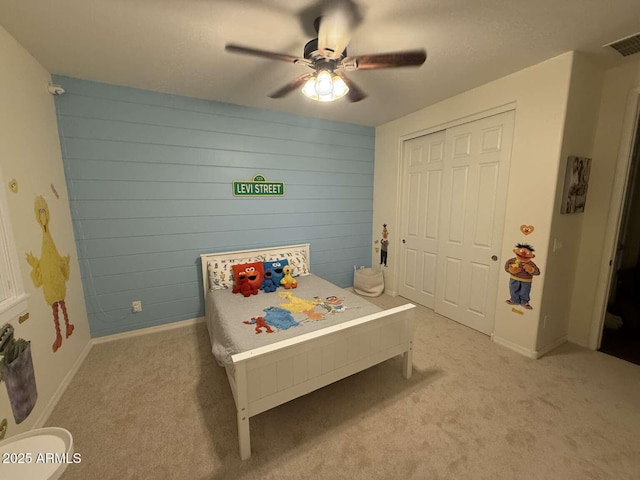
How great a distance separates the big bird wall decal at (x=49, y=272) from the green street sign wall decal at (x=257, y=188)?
1.67 meters

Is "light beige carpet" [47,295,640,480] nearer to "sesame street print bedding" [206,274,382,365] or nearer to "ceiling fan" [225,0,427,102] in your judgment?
"sesame street print bedding" [206,274,382,365]

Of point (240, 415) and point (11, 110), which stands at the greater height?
point (11, 110)

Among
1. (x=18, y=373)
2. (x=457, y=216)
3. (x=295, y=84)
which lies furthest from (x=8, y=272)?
(x=457, y=216)

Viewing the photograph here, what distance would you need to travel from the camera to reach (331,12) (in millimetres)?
1604

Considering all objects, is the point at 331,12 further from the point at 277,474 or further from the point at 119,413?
the point at 119,413

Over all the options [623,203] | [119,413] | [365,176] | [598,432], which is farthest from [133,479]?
[623,203]

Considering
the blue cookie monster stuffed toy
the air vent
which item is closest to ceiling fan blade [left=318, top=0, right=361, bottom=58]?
the air vent

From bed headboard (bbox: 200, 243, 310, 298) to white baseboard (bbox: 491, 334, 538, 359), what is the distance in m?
→ 2.25

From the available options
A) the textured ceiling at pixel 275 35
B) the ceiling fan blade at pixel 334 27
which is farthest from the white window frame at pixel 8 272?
the ceiling fan blade at pixel 334 27

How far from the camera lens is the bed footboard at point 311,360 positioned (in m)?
1.54

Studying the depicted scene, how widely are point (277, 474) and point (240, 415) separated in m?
0.37

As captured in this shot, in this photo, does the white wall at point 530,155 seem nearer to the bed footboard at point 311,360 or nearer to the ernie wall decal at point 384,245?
the bed footboard at point 311,360

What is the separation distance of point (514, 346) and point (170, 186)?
396cm

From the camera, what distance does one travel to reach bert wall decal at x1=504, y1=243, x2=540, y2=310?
96.7 inches
